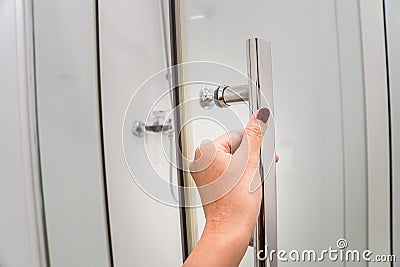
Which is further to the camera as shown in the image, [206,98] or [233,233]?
[206,98]

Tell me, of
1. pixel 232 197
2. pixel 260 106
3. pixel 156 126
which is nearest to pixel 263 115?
pixel 260 106

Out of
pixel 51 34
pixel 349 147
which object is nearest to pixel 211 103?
pixel 349 147

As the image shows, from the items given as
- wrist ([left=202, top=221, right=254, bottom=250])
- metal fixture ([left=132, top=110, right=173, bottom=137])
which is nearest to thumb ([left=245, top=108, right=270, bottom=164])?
wrist ([left=202, top=221, right=254, bottom=250])

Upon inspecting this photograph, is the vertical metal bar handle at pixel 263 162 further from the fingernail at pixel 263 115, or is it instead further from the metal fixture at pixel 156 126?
→ the metal fixture at pixel 156 126

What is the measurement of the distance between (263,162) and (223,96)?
0.43 ft

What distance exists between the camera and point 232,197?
0.47m

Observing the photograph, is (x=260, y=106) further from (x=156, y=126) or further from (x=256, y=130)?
(x=156, y=126)

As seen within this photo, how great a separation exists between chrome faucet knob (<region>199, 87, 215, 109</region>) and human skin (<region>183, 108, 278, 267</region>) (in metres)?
0.11

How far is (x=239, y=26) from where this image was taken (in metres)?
0.58

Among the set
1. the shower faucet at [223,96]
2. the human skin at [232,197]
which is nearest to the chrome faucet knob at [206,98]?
the shower faucet at [223,96]

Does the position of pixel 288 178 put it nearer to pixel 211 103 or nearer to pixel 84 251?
pixel 211 103

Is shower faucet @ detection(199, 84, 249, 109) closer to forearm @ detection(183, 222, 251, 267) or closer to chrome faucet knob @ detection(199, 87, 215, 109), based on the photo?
chrome faucet knob @ detection(199, 87, 215, 109)

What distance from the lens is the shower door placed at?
54 centimetres

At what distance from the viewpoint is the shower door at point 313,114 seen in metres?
0.54
